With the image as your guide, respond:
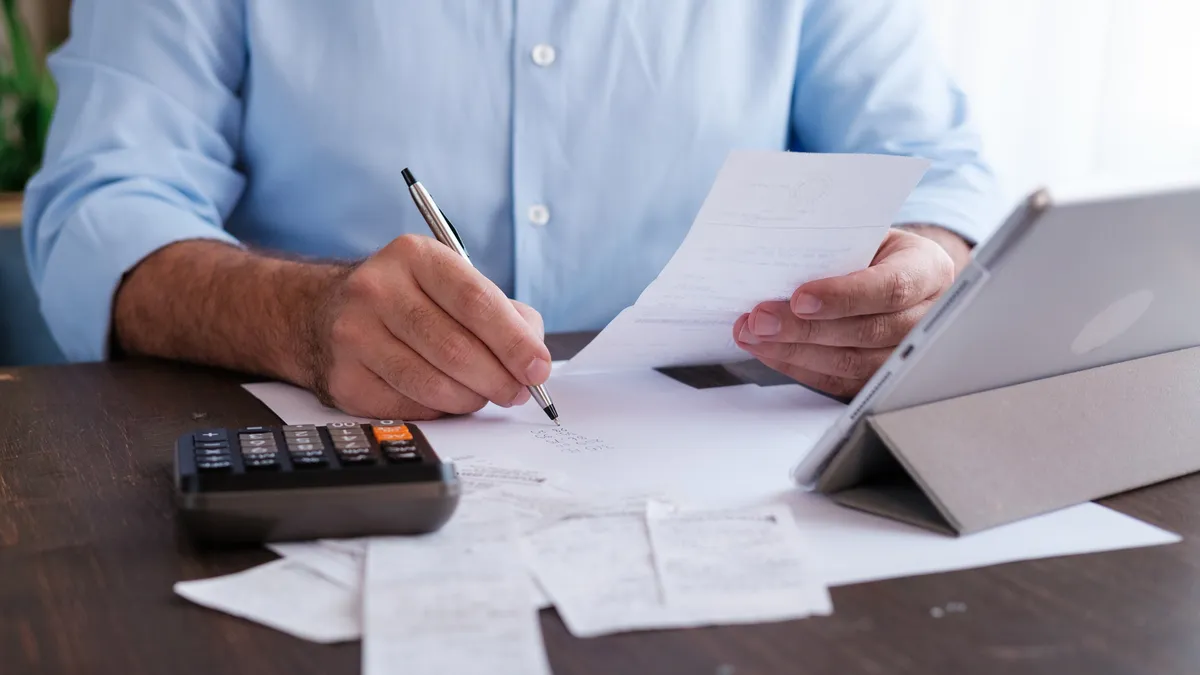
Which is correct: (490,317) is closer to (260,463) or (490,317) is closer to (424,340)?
(424,340)

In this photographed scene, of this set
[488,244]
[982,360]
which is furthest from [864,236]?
[488,244]

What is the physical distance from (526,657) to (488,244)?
845 millimetres

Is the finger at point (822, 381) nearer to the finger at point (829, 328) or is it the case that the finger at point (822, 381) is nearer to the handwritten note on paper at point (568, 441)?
the finger at point (829, 328)

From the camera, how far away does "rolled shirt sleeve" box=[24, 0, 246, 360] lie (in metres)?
1.08

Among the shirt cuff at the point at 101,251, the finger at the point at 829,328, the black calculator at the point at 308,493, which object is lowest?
the shirt cuff at the point at 101,251

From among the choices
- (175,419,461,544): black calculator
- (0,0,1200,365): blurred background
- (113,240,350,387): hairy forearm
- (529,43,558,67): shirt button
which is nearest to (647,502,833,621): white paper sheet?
(175,419,461,544): black calculator

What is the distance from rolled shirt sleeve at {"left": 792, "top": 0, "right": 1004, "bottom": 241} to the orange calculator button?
79cm

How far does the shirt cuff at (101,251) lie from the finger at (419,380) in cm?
36

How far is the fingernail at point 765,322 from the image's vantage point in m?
0.83

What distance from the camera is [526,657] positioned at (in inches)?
17.9

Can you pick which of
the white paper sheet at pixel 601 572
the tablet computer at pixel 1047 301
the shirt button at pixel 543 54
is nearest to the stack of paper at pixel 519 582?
the white paper sheet at pixel 601 572

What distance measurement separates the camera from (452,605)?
49 cm

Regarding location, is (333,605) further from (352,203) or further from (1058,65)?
(1058,65)

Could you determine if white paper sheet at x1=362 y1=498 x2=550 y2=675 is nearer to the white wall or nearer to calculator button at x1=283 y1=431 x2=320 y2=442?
calculator button at x1=283 y1=431 x2=320 y2=442
